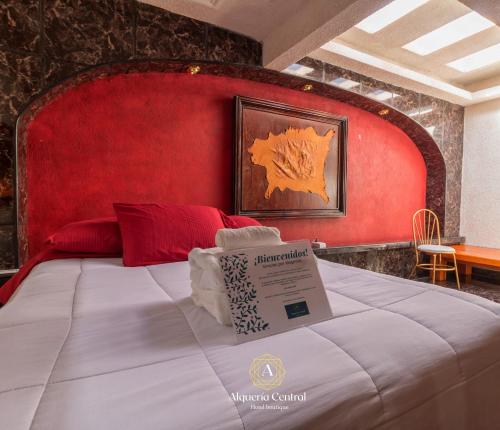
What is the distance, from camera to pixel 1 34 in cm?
184

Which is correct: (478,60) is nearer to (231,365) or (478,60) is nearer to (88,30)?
(88,30)

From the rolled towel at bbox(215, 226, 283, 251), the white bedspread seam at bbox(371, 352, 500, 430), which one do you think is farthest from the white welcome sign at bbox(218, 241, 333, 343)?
the white bedspread seam at bbox(371, 352, 500, 430)

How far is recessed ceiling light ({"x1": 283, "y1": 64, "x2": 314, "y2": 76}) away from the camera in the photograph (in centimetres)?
275

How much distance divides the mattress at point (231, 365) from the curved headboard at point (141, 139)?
4.04 feet

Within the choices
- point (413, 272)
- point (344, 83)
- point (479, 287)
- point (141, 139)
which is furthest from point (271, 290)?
point (479, 287)

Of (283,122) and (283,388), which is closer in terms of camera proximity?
(283,388)

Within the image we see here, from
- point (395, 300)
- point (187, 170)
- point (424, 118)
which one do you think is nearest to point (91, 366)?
point (395, 300)

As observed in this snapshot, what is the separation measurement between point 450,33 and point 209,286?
129 inches

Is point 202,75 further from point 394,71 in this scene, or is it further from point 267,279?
point 267,279

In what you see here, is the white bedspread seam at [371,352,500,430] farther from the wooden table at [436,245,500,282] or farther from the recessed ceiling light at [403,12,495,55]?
the wooden table at [436,245,500,282]

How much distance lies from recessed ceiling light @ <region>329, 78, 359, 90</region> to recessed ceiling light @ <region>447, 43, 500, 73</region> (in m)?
1.20

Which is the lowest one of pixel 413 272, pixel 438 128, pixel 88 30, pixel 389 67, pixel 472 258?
pixel 413 272

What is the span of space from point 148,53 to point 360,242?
2.90 metres

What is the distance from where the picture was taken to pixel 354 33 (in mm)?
2752
